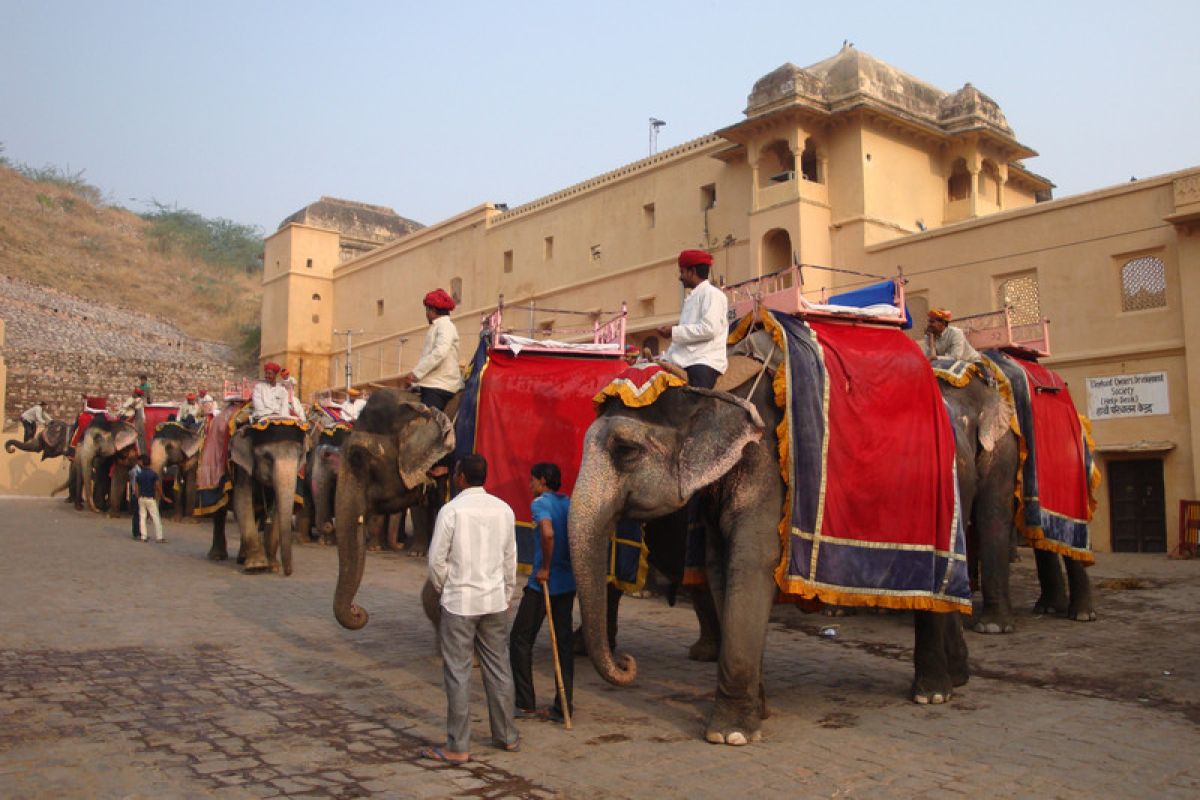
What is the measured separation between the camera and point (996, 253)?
22.7 m

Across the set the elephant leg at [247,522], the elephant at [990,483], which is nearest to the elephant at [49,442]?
the elephant leg at [247,522]

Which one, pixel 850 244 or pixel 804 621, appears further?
pixel 850 244

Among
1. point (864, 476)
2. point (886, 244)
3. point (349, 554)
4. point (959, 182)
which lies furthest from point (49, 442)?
point (959, 182)

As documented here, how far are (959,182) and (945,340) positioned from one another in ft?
71.6

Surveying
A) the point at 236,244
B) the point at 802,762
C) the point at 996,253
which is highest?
Answer: the point at 236,244

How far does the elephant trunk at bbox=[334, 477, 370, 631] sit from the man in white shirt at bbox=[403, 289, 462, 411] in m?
1.03

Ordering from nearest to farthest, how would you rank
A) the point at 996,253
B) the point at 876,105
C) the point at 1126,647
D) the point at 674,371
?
the point at 674,371, the point at 1126,647, the point at 996,253, the point at 876,105

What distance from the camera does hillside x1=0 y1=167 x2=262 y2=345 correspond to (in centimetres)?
6150

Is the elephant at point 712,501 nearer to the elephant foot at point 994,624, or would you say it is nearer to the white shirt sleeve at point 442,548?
the white shirt sleeve at point 442,548

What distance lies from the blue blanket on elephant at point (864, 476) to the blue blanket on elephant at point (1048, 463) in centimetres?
330

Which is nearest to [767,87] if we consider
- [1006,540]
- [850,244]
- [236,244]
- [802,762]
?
[850,244]

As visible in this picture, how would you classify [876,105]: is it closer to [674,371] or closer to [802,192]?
[802,192]

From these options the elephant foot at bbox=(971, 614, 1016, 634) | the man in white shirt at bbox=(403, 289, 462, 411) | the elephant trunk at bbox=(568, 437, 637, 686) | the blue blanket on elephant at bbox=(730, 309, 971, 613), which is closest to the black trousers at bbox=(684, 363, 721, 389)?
the blue blanket on elephant at bbox=(730, 309, 971, 613)

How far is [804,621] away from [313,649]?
4679 mm
